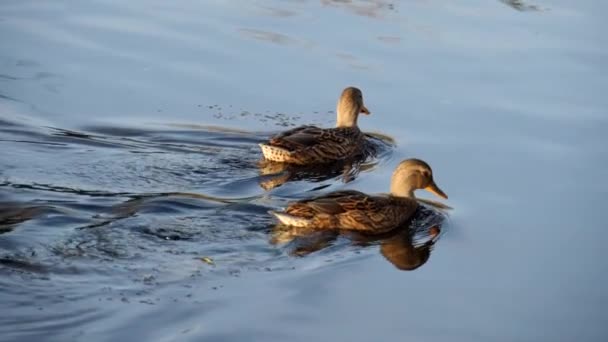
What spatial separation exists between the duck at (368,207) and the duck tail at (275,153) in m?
1.10

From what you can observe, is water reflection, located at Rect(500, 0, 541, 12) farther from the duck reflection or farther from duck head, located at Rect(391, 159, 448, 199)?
the duck reflection

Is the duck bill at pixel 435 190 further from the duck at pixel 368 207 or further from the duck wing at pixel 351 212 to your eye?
the duck wing at pixel 351 212

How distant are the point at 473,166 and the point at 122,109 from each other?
3620 millimetres

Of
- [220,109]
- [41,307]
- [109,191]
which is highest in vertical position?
[220,109]

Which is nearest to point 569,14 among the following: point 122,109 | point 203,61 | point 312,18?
point 312,18

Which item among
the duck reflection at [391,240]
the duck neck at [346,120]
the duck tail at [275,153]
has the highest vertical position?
the duck neck at [346,120]

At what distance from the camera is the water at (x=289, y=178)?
9.28 m

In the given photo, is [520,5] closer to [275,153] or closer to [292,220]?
[275,153]

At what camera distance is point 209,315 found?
899 centimetres

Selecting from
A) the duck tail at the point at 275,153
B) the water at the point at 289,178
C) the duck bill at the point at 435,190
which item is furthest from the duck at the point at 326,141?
the duck bill at the point at 435,190

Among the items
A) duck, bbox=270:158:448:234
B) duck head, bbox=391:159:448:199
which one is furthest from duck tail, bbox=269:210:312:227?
duck head, bbox=391:159:448:199

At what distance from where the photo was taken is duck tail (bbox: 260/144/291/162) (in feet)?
42.2

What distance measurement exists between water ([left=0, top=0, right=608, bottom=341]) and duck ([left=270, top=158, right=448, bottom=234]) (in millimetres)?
195

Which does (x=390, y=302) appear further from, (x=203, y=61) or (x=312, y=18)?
(x=312, y=18)
